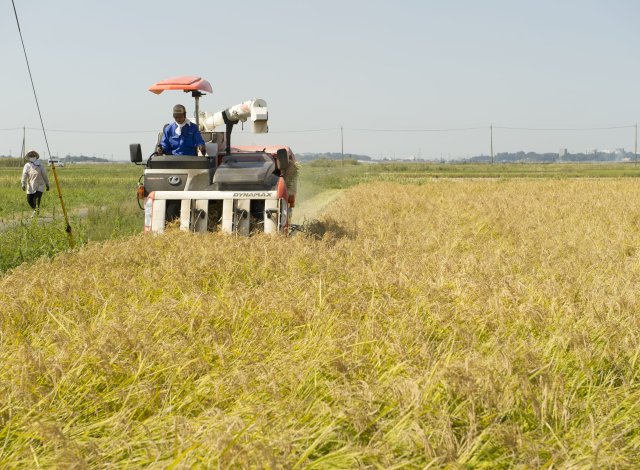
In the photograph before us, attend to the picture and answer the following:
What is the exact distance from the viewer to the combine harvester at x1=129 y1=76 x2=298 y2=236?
333 inches

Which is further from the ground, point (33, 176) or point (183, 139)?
point (183, 139)

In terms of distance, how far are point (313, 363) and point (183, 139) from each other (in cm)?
590

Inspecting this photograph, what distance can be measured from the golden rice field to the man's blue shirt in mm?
2385

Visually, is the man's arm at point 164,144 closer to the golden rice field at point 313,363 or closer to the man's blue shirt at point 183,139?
the man's blue shirt at point 183,139

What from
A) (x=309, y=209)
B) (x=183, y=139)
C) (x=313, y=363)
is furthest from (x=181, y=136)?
(x=309, y=209)

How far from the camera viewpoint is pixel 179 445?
2930mm

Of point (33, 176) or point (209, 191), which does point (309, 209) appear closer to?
point (33, 176)

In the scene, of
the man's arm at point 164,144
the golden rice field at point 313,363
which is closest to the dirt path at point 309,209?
the man's arm at point 164,144

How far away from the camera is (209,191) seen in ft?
28.1

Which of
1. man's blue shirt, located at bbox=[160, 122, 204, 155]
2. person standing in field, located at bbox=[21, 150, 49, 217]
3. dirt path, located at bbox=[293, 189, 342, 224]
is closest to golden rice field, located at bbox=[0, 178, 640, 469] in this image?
man's blue shirt, located at bbox=[160, 122, 204, 155]

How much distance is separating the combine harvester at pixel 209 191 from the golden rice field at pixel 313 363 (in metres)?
1.41

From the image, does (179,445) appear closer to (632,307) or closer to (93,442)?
(93,442)

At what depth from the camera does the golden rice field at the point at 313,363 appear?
9.66 feet

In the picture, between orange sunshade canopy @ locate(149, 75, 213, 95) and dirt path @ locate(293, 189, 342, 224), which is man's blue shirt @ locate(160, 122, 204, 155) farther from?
dirt path @ locate(293, 189, 342, 224)
